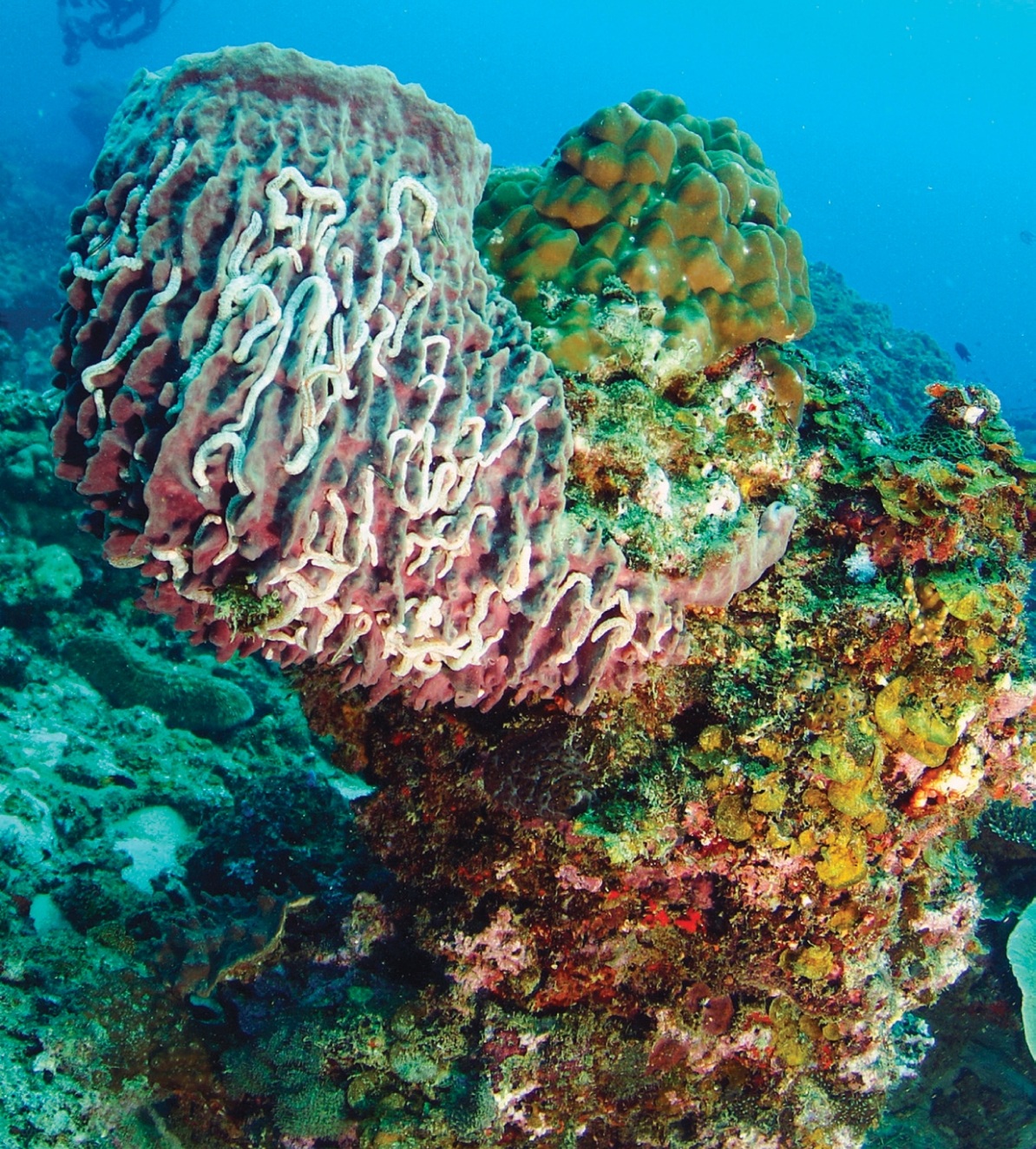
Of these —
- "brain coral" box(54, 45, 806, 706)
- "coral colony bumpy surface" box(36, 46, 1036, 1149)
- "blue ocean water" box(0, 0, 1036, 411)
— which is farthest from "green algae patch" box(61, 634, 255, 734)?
"blue ocean water" box(0, 0, 1036, 411)

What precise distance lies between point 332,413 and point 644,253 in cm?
207

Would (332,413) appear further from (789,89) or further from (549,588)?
(789,89)

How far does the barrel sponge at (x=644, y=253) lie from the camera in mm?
3748

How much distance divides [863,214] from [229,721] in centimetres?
15633

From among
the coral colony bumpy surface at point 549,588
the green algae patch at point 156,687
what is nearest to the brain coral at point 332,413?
the coral colony bumpy surface at point 549,588

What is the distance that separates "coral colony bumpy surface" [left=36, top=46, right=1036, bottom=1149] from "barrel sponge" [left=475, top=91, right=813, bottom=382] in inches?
1.0

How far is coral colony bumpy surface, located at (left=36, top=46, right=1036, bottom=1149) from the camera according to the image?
9.68 ft

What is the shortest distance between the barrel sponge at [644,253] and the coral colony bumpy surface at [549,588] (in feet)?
0.08

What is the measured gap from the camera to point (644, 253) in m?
3.85

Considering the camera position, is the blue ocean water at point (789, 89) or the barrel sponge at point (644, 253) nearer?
the barrel sponge at point (644, 253)

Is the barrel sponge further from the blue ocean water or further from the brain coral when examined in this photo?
the blue ocean water

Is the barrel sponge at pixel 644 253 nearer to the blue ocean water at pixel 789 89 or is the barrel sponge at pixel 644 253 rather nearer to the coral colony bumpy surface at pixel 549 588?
the coral colony bumpy surface at pixel 549 588

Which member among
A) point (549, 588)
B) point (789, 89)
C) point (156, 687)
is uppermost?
point (789, 89)

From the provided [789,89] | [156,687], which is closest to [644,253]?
[156,687]
